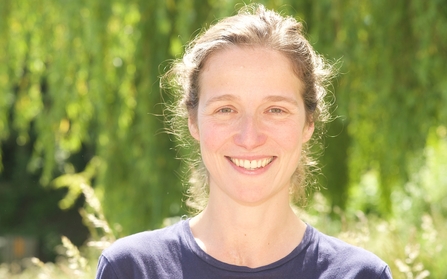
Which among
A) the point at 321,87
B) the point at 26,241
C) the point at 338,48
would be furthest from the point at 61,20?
the point at 26,241

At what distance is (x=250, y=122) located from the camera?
160 cm

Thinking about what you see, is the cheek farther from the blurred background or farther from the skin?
the blurred background

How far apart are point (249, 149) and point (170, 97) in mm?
3382

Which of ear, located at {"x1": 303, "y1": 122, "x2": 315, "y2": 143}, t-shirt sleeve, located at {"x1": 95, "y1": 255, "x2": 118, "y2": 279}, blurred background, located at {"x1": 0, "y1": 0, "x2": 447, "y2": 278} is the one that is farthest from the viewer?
blurred background, located at {"x1": 0, "y1": 0, "x2": 447, "y2": 278}

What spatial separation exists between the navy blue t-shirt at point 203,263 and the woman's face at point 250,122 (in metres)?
0.15

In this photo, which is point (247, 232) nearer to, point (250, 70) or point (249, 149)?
point (249, 149)

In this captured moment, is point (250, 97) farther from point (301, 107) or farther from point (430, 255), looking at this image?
point (430, 255)

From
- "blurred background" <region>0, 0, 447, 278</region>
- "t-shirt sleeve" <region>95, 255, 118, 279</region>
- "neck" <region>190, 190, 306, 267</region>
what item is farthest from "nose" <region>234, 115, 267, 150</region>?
"blurred background" <region>0, 0, 447, 278</region>

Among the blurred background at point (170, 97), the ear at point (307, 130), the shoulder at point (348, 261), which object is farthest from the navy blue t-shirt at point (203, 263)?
the blurred background at point (170, 97)

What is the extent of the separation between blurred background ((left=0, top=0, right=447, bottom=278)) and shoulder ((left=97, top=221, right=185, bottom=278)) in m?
2.13

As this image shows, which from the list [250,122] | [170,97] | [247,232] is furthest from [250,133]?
[170,97]

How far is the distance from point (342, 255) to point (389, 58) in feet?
9.60

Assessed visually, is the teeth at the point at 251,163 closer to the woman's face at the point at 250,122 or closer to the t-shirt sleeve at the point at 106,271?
the woman's face at the point at 250,122

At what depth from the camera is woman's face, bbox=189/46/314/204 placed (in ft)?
5.27
